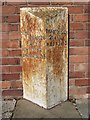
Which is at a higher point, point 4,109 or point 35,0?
point 35,0

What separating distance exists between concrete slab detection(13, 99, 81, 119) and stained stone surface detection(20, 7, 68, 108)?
70 mm

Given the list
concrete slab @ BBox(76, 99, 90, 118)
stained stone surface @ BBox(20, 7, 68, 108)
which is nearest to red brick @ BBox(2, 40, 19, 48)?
stained stone surface @ BBox(20, 7, 68, 108)

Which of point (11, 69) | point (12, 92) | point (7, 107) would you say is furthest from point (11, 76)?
point (7, 107)

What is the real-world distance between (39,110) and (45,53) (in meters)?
0.63

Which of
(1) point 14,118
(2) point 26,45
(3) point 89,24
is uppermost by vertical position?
(3) point 89,24

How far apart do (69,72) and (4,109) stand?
2.86ft

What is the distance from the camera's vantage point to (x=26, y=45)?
10.4ft

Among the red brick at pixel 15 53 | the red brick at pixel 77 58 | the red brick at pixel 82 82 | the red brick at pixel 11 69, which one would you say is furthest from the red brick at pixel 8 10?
the red brick at pixel 82 82

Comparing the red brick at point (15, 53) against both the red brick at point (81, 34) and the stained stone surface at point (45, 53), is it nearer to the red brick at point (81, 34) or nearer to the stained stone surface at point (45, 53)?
the stained stone surface at point (45, 53)

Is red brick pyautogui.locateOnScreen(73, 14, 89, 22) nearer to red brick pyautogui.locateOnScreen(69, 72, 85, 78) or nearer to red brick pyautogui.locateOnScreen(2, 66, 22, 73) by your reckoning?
red brick pyautogui.locateOnScreen(69, 72, 85, 78)

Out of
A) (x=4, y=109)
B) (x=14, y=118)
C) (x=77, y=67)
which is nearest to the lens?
(x=14, y=118)

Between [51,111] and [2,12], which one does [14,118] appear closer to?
[51,111]

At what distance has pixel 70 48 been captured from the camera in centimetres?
329

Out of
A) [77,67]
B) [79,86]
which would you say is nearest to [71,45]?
[77,67]
